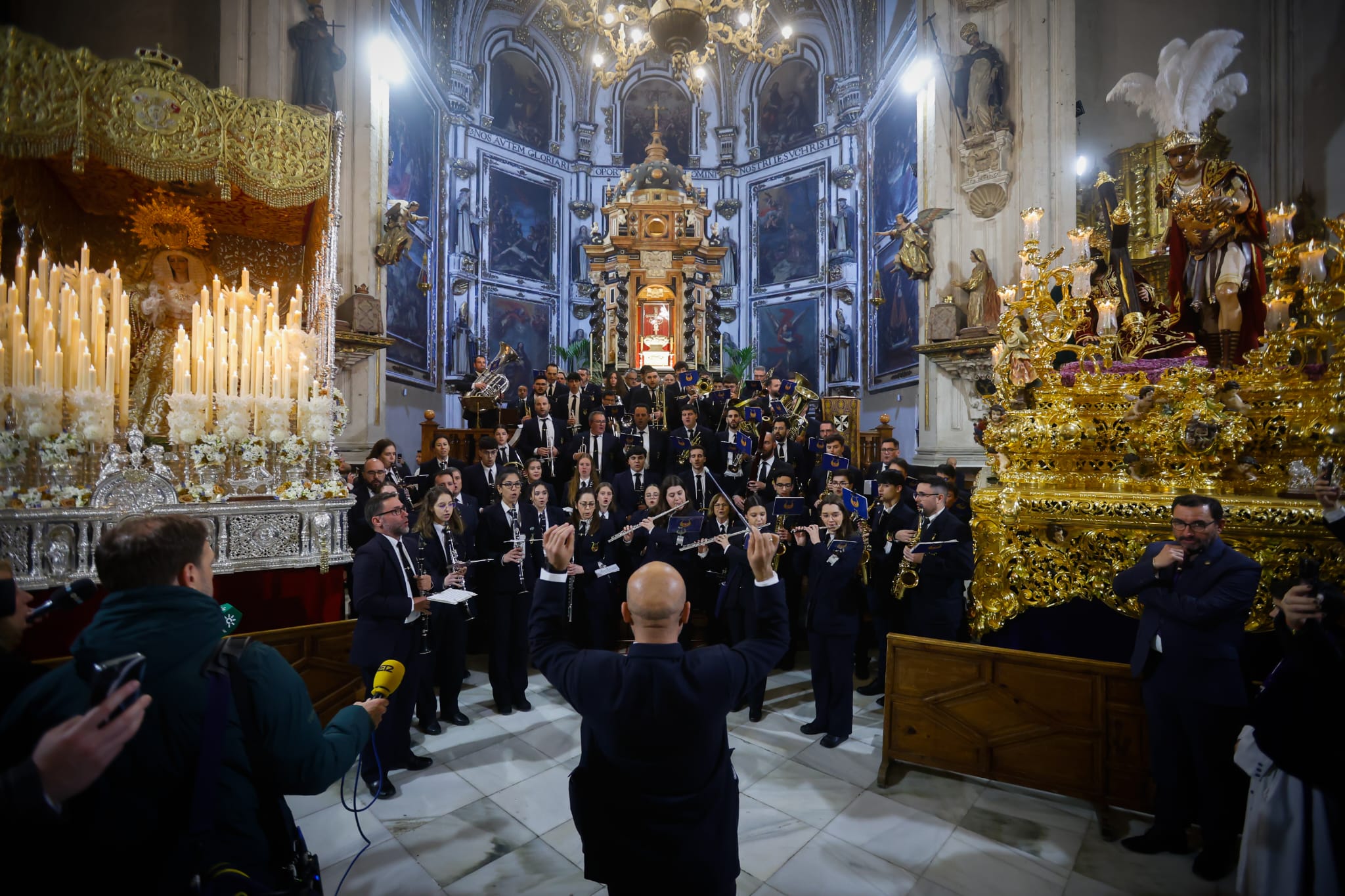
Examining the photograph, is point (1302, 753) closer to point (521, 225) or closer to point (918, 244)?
point (918, 244)

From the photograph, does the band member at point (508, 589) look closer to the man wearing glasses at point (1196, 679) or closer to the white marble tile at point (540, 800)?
the white marble tile at point (540, 800)

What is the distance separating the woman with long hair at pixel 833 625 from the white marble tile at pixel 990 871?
1374 mm

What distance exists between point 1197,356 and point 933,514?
7.55 feet

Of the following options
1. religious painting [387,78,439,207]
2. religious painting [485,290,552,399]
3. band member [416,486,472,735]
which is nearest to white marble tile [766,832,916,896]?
band member [416,486,472,735]

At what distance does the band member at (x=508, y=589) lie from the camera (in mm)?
5609

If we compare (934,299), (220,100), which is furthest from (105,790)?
(934,299)

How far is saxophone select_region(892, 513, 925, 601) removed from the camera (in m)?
5.29

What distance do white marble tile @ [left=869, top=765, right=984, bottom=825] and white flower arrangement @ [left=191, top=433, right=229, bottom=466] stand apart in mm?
5291

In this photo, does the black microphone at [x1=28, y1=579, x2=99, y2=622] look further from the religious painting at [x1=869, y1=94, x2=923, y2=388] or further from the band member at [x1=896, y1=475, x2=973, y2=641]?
the religious painting at [x1=869, y1=94, x2=923, y2=388]

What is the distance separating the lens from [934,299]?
1159cm

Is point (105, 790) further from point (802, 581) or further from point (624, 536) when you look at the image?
point (802, 581)

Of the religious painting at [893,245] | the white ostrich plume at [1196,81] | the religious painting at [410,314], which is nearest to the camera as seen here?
the white ostrich plume at [1196,81]

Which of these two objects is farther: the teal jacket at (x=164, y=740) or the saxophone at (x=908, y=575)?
the saxophone at (x=908, y=575)

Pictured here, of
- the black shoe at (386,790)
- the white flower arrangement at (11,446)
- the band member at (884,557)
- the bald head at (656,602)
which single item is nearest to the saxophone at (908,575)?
the band member at (884,557)
